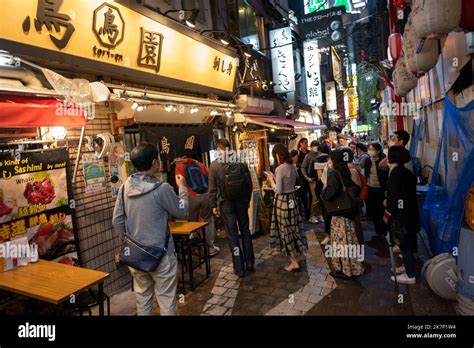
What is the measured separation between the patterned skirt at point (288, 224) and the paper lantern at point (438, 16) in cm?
376

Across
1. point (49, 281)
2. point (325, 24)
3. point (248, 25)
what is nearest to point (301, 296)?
point (49, 281)

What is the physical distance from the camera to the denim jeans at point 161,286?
4.14 metres

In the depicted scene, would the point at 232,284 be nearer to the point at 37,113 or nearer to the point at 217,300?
the point at 217,300

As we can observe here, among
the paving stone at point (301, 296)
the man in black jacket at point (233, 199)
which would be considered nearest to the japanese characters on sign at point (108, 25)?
the man in black jacket at point (233, 199)

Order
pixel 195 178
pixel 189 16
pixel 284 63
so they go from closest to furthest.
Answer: pixel 195 178, pixel 189 16, pixel 284 63

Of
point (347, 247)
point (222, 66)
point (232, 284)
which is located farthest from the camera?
point (222, 66)

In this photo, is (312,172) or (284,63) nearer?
(312,172)

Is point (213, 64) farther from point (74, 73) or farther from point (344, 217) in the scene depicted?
point (344, 217)

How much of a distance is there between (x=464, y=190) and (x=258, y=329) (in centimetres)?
375

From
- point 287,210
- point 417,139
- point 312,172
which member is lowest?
point 287,210

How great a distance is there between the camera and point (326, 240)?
27.3 ft

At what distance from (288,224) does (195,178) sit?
260 cm

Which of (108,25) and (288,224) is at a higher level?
(108,25)

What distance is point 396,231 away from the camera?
5562 mm
